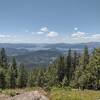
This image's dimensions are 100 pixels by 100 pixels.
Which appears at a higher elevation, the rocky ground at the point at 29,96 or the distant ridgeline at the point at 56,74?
the rocky ground at the point at 29,96

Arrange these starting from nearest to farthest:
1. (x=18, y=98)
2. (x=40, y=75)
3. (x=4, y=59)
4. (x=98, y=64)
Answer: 1. (x=18, y=98)
2. (x=98, y=64)
3. (x=4, y=59)
4. (x=40, y=75)

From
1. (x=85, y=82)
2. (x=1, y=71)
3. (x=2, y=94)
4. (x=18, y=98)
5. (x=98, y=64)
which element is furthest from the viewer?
(x=1, y=71)

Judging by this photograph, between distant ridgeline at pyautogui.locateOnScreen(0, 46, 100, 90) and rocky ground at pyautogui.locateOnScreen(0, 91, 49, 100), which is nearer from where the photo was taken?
rocky ground at pyautogui.locateOnScreen(0, 91, 49, 100)

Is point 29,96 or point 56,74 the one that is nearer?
point 29,96

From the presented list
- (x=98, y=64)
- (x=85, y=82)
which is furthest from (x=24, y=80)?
(x=98, y=64)

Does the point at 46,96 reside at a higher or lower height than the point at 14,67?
higher

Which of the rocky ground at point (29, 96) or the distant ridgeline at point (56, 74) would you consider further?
the distant ridgeline at point (56, 74)

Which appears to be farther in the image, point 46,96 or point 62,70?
point 62,70

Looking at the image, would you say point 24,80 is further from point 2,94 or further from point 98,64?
point 2,94

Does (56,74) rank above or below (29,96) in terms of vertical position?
below

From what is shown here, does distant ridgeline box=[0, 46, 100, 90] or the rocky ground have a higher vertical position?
the rocky ground

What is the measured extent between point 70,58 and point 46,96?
91.7 m

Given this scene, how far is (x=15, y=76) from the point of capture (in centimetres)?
10562

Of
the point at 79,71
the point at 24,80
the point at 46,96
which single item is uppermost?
the point at 46,96
